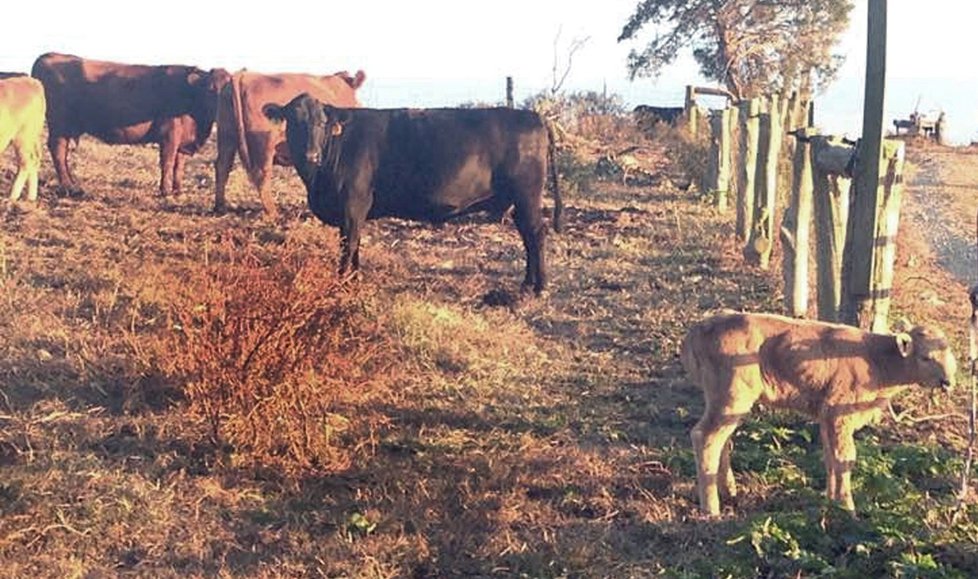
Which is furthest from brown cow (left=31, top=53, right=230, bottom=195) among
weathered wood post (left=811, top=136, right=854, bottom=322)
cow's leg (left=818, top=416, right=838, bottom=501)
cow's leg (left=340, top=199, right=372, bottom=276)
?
cow's leg (left=818, top=416, right=838, bottom=501)

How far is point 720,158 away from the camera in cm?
1343

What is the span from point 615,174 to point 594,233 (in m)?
5.34

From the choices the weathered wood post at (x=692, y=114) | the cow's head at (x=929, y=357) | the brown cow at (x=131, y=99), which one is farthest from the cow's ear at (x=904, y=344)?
the weathered wood post at (x=692, y=114)

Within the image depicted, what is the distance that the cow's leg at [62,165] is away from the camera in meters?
13.4

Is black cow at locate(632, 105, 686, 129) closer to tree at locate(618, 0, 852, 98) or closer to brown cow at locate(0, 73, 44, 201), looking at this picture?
tree at locate(618, 0, 852, 98)

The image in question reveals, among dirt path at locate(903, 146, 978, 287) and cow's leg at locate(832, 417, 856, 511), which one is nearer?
cow's leg at locate(832, 417, 856, 511)

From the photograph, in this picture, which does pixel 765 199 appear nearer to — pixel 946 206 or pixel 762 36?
pixel 946 206

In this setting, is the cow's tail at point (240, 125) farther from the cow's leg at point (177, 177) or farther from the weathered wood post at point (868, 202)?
the weathered wood post at point (868, 202)

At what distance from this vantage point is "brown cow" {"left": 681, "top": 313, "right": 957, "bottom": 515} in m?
4.89

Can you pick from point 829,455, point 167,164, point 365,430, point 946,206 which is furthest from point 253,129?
point 946,206

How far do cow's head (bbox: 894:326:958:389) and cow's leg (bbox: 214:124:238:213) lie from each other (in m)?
9.00

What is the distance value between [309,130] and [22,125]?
5.07 m

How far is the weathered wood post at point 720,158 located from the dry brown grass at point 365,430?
4129 millimetres

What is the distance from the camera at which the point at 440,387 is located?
6.55 m
